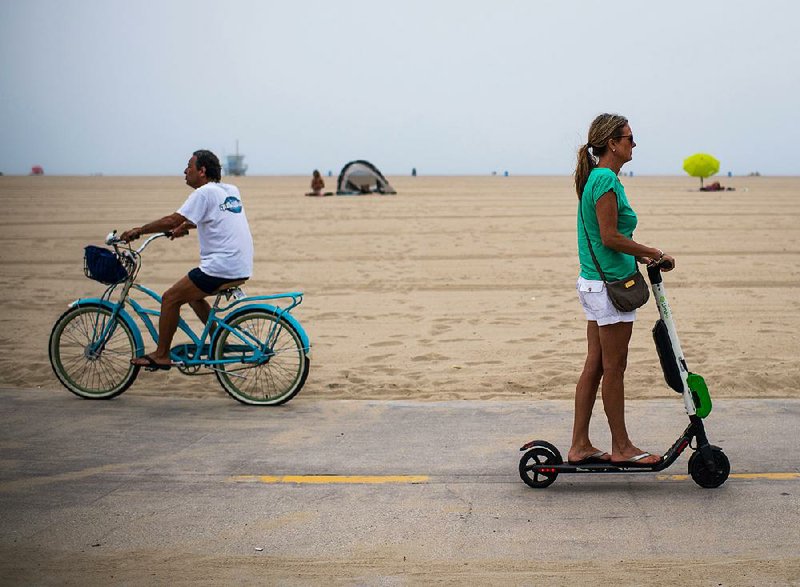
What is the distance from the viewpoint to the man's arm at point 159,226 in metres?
6.61

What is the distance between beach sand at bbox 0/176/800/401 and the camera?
7.98 metres

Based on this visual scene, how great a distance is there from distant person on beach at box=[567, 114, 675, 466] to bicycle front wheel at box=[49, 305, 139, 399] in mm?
3867

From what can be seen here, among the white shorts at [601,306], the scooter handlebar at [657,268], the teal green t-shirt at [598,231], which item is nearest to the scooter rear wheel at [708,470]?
the white shorts at [601,306]

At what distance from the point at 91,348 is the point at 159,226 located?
4.35 feet

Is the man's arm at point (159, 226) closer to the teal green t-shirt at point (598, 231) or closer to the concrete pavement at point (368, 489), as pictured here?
the concrete pavement at point (368, 489)

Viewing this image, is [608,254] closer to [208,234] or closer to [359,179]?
[208,234]

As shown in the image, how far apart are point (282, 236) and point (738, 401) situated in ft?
50.1

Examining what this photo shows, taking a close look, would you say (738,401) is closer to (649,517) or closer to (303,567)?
(649,517)

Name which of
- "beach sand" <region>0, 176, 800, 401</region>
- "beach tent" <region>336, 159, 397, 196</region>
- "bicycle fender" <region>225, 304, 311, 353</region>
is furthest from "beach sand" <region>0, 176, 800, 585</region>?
"beach tent" <region>336, 159, 397, 196</region>

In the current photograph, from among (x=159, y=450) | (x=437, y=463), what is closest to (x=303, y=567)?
(x=437, y=463)

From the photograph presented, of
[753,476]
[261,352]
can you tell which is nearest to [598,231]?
[753,476]

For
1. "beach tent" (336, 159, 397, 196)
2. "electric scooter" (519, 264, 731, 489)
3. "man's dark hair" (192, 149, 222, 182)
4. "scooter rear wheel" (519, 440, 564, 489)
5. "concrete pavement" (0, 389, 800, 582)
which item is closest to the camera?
"concrete pavement" (0, 389, 800, 582)

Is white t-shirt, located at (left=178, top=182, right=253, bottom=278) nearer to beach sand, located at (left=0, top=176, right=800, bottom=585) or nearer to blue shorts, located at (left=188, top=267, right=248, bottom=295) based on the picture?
blue shorts, located at (left=188, top=267, right=248, bottom=295)

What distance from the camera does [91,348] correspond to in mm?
7254
